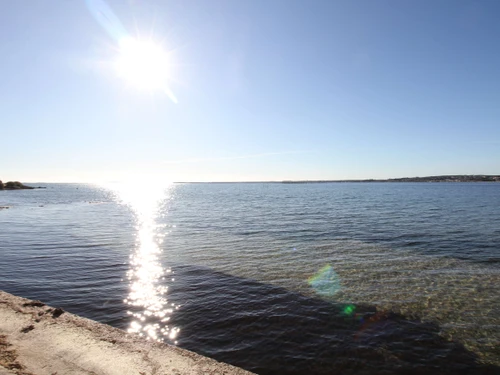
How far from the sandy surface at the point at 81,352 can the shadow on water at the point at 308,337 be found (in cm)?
163

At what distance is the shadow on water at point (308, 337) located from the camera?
8.97 metres

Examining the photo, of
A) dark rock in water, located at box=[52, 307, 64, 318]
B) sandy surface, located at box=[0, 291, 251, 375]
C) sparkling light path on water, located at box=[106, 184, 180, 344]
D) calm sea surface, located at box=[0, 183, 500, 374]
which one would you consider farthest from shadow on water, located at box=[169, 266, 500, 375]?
dark rock in water, located at box=[52, 307, 64, 318]

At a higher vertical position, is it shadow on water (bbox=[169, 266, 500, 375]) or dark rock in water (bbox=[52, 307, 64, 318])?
dark rock in water (bbox=[52, 307, 64, 318])

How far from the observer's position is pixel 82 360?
745cm

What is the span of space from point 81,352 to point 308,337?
737 cm

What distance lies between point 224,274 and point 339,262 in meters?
8.27

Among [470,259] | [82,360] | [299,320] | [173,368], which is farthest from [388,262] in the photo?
[82,360]

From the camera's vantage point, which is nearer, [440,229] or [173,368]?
[173,368]

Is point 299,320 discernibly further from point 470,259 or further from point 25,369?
point 470,259

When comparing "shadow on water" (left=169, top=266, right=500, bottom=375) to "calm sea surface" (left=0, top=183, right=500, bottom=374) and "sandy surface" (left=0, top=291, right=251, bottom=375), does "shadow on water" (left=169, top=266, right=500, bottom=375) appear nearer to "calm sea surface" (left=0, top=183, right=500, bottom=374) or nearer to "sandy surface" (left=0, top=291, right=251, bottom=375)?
"calm sea surface" (left=0, top=183, right=500, bottom=374)

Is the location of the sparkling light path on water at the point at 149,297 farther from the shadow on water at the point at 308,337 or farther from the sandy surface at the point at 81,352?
the sandy surface at the point at 81,352

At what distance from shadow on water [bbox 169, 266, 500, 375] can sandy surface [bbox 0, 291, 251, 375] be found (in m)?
1.63

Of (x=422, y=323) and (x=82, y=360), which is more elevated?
(x=82, y=360)

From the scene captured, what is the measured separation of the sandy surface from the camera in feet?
23.3
